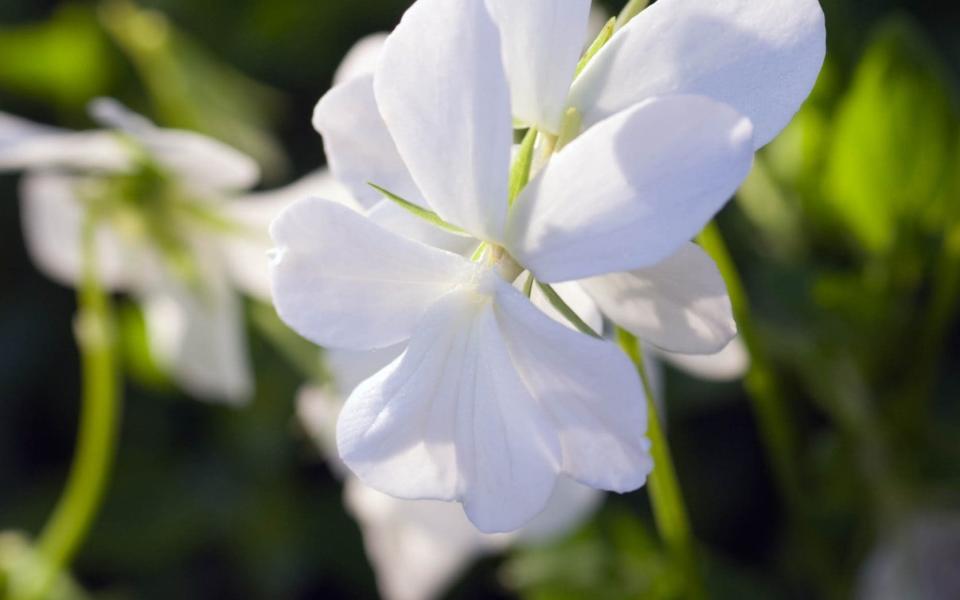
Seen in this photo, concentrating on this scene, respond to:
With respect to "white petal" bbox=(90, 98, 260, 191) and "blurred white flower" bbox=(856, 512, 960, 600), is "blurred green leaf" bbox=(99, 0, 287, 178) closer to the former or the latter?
"white petal" bbox=(90, 98, 260, 191)

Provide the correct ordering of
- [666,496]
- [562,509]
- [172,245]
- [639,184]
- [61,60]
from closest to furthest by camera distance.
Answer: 1. [639,184]
2. [666,496]
3. [562,509]
4. [172,245]
5. [61,60]

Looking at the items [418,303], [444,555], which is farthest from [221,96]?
[418,303]

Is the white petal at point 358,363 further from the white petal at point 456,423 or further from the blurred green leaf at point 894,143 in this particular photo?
the blurred green leaf at point 894,143

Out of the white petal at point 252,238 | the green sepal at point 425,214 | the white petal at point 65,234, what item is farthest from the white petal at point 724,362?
the white petal at point 65,234

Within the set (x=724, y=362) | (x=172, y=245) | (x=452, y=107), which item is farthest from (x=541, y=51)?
(x=172, y=245)

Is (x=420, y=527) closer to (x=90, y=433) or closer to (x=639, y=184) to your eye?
(x=90, y=433)

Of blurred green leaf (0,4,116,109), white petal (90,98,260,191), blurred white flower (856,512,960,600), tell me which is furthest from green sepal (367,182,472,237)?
blurred green leaf (0,4,116,109)
